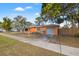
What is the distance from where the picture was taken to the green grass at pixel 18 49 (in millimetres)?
6848

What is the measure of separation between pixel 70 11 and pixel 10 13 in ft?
3.48

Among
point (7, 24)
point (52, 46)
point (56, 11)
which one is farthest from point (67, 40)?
point (7, 24)

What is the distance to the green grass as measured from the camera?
685cm

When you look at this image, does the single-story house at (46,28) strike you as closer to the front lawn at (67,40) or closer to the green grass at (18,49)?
the front lawn at (67,40)

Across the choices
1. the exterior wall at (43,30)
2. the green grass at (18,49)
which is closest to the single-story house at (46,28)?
the exterior wall at (43,30)

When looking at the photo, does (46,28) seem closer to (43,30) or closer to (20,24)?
(43,30)

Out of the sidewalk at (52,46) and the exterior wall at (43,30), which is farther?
the exterior wall at (43,30)

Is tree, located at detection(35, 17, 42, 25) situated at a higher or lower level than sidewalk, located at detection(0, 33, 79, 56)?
higher

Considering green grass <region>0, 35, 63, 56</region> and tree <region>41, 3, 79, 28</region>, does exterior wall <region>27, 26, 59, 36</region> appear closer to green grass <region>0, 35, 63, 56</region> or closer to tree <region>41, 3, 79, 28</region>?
tree <region>41, 3, 79, 28</region>

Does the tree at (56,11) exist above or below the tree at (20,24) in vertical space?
above

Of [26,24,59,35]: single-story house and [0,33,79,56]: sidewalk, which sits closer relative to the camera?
[0,33,79,56]: sidewalk

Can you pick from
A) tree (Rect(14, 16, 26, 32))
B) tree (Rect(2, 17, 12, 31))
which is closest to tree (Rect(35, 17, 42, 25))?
tree (Rect(14, 16, 26, 32))

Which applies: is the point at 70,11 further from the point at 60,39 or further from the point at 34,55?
the point at 34,55

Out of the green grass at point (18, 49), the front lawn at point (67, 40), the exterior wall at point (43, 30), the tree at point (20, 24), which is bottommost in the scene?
the green grass at point (18, 49)
